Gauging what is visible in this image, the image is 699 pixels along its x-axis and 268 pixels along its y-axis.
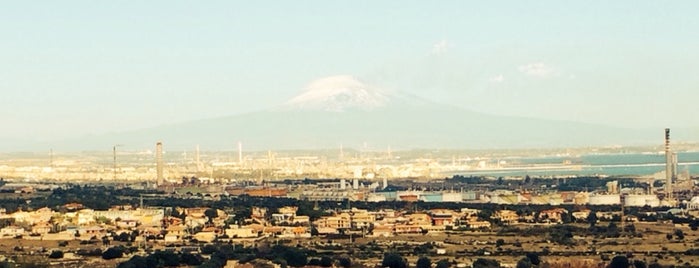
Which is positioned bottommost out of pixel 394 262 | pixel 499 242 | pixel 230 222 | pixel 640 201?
pixel 499 242

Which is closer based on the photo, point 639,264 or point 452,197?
point 639,264

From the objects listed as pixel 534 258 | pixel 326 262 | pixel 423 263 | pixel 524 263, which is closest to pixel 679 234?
pixel 534 258

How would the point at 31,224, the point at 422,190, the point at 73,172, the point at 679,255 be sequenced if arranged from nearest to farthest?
the point at 679,255
the point at 31,224
the point at 422,190
the point at 73,172

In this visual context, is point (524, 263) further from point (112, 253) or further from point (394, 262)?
point (112, 253)

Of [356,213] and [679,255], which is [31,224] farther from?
[679,255]

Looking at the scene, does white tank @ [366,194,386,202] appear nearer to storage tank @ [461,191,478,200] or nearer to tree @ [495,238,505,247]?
storage tank @ [461,191,478,200]

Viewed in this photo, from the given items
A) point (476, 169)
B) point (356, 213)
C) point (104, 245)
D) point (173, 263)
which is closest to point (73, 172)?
point (476, 169)

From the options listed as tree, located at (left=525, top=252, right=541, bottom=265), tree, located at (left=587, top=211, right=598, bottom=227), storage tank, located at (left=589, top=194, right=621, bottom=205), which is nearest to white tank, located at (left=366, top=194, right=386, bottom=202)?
storage tank, located at (left=589, top=194, right=621, bottom=205)

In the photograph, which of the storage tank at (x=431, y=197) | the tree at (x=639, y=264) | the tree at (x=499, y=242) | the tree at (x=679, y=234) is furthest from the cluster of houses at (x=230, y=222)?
the tree at (x=639, y=264)

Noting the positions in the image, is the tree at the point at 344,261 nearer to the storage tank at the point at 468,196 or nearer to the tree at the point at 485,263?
the tree at the point at 485,263
